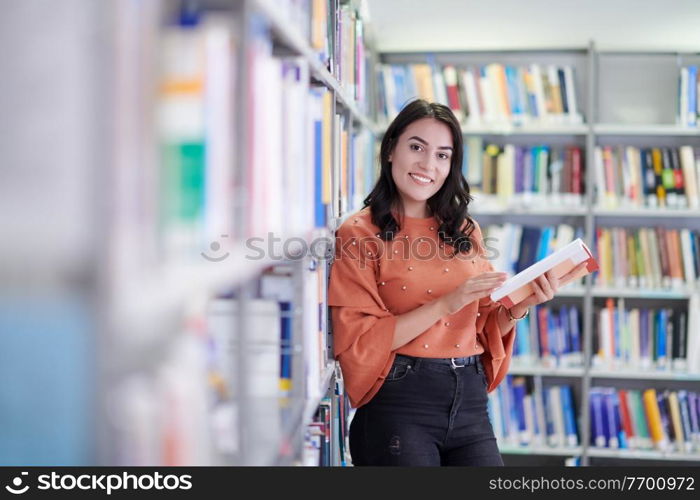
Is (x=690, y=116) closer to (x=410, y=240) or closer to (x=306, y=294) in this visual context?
(x=410, y=240)

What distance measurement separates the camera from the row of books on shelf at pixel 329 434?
1.55 metres

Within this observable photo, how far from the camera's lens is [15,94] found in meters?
0.55

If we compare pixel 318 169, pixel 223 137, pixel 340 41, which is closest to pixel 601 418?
pixel 340 41

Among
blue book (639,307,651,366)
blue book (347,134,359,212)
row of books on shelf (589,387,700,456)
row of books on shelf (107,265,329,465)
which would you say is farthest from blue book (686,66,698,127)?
row of books on shelf (107,265,329,465)

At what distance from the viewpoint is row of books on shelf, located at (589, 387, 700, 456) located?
343 centimetres

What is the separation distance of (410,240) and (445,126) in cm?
33

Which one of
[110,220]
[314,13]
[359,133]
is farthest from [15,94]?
[359,133]

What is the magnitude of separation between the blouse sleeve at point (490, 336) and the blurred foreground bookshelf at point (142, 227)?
992 millimetres

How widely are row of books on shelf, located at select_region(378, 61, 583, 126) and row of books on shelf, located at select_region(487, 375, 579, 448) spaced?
1.30m

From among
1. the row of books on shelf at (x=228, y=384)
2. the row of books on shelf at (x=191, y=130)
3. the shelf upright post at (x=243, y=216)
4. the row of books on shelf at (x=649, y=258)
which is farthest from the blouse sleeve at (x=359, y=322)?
the row of books on shelf at (x=649, y=258)

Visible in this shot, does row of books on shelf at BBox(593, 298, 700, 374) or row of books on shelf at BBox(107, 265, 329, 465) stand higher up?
row of books on shelf at BBox(107, 265, 329, 465)

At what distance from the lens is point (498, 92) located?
11.5 feet

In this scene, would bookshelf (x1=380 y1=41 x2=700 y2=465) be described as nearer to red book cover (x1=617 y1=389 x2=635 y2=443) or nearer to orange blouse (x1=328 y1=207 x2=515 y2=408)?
red book cover (x1=617 y1=389 x2=635 y2=443)

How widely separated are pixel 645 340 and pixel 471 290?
2108 millimetres
